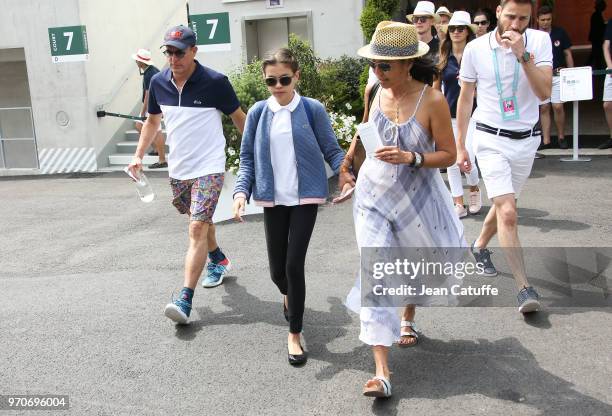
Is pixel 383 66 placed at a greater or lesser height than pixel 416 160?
greater

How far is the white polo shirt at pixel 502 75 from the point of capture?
4559 millimetres

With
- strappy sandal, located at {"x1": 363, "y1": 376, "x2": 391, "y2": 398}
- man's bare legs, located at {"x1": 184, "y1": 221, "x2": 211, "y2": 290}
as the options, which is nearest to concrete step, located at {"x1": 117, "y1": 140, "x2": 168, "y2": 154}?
man's bare legs, located at {"x1": 184, "y1": 221, "x2": 211, "y2": 290}

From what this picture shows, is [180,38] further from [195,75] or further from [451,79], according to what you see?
[451,79]

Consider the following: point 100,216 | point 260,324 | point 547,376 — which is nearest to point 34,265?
point 100,216

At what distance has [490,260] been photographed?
5543 millimetres

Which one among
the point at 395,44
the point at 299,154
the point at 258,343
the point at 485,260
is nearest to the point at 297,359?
the point at 258,343

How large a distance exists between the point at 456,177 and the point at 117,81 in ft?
29.4

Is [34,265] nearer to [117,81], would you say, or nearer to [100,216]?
[100,216]

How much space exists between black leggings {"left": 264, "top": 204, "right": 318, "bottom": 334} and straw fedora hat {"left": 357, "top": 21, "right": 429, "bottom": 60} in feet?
3.53

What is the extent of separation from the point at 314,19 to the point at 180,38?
8758mm

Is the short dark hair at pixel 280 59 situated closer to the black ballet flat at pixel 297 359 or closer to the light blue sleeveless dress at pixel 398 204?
the light blue sleeveless dress at pixel 398 204

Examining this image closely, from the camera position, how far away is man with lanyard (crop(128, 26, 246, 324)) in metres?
4.91

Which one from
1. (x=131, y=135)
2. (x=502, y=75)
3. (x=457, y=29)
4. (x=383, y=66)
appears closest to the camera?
(x=383, y=66)

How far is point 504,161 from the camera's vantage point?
4738 millimetres
